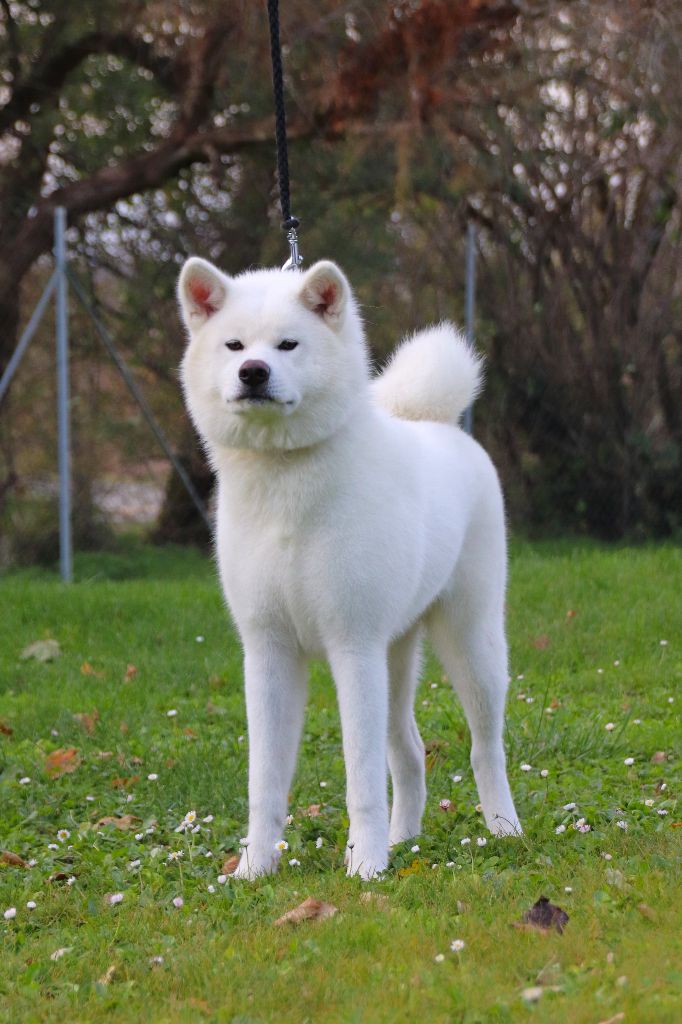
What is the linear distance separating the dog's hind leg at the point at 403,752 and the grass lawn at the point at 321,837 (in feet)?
0.28

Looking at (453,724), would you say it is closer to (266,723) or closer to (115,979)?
(266,723)

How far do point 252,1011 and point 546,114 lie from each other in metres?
8.33

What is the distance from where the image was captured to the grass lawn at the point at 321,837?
8.80ft

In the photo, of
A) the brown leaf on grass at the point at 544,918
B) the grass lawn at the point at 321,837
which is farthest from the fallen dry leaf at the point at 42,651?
the brown leaf on grass at the point at 544,918

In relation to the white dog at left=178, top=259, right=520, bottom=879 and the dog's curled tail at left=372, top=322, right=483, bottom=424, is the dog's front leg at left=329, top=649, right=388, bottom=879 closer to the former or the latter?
the white dog at left=178, top=259, right=520, bottom=879

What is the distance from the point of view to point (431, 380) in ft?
14.0

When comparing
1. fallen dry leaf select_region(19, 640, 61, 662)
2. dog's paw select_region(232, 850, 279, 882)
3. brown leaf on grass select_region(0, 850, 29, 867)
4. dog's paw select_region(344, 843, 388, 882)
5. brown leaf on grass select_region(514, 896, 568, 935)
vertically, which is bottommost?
fallen dry leaf select_region(19, 640, 61, 662)

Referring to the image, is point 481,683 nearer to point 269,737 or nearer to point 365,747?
point 365,747

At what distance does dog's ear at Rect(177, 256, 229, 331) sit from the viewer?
3.47m

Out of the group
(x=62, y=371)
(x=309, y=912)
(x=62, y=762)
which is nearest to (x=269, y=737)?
(x=309, y=912)

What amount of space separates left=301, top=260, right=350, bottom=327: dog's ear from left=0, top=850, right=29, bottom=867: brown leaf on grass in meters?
2.01

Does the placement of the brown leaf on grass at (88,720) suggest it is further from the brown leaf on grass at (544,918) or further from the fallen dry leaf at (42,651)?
the brown leaf on grass at (544,918)

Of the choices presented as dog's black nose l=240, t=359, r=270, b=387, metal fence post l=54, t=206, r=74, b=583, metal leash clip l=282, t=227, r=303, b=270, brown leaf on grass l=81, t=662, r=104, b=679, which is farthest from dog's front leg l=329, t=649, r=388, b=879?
metal fence post l=54, t=206, r=74, b=583

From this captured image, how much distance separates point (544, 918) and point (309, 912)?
61cm
